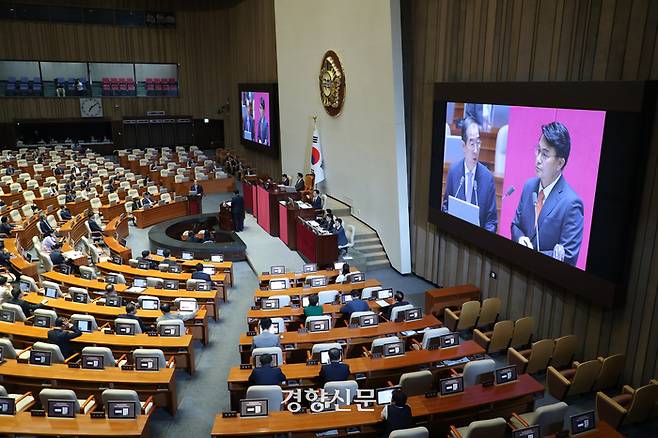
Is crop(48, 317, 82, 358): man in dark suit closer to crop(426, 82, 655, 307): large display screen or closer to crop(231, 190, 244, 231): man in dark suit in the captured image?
crop(426, 82, 655, 307): large display screen

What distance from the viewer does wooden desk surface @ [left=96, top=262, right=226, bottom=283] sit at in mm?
10695

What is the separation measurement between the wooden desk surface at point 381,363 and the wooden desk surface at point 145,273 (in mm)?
4366

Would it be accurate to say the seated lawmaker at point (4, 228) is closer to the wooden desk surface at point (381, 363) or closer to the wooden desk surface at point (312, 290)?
the wooden desk surface at point (312, 290)

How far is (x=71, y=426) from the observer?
217 inches

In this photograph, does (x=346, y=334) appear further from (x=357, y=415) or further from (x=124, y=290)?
(x=124, y=290)

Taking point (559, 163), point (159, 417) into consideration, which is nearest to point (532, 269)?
point (559, 163)

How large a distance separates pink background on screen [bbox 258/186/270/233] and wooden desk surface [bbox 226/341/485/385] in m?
8.81

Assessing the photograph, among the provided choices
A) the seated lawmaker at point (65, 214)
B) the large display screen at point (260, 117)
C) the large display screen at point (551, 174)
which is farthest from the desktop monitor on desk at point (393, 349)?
the large display screen at point (260, 117)

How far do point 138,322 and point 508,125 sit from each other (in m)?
6.91

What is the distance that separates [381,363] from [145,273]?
19.9 ft

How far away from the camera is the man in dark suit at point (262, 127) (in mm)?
21453

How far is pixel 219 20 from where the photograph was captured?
28.7 meters

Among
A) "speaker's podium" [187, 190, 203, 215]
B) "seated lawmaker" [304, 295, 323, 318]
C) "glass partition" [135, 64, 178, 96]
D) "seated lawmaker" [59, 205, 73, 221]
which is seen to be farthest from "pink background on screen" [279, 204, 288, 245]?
"glass partition" [135, 64, 178, 96]

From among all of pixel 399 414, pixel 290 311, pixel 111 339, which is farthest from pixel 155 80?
pixel 399 414
